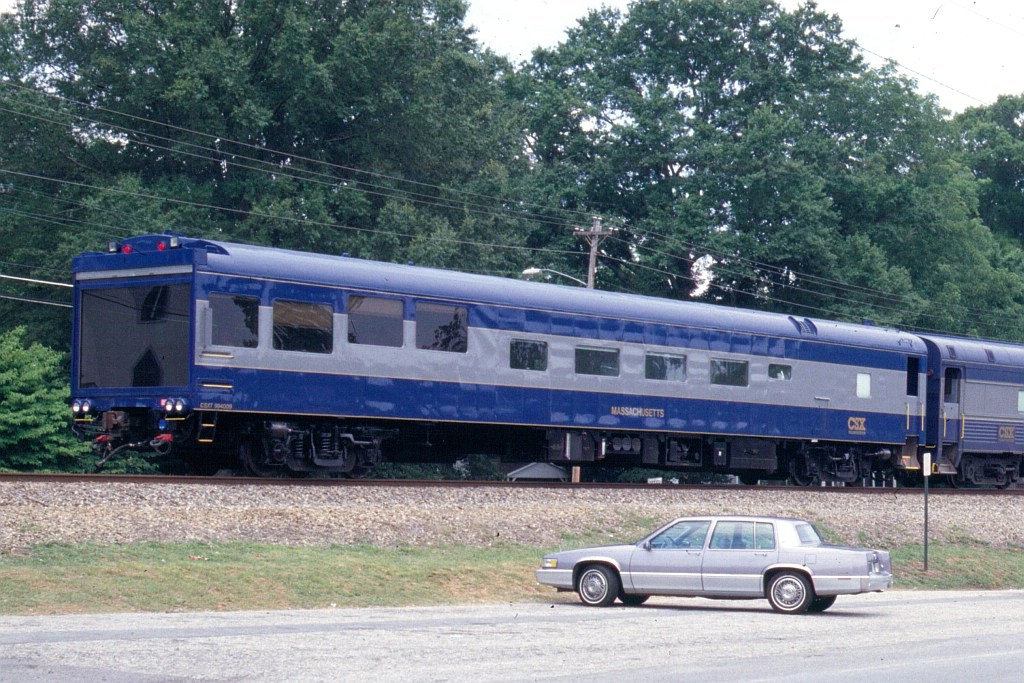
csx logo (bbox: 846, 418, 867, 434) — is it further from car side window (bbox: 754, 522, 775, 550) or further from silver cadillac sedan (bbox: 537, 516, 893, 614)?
car side window (bbox: 754, 522, 775, 550)

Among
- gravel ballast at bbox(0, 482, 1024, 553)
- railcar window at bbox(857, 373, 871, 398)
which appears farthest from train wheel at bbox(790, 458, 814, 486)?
gravel ballast at bbox(0, 482, 1024, 553)

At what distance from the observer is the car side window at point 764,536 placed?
18812 millimetres

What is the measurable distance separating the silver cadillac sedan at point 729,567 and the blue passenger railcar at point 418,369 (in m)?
6.52

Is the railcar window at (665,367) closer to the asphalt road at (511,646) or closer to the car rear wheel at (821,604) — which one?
the asphalt road at (511,646)

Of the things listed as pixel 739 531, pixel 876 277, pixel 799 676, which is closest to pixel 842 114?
pixel 876 277

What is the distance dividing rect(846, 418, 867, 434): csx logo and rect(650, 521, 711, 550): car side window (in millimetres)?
15784

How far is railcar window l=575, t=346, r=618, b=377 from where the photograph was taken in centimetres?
2845

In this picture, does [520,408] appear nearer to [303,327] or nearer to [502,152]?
[303,327]

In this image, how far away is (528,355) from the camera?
27500 millimetres

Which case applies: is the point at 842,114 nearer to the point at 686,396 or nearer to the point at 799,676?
the point at 686,396

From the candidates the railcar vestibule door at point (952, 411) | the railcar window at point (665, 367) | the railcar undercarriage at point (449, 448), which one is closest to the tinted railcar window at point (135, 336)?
the railcar undercarriage at point (449, 448)

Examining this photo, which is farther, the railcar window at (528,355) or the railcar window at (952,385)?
the railcar window at (952,385)

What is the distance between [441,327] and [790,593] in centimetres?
952

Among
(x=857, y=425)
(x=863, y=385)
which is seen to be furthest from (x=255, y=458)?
(x=863, y=385)
